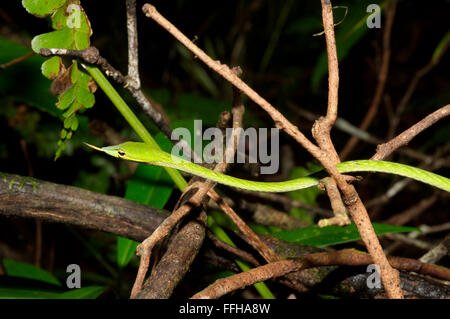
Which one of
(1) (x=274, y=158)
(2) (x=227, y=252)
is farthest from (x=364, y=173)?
(1) (x=274, y=158)

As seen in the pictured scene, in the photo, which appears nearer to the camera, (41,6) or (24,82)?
(41,6)

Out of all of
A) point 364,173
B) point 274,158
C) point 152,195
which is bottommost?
point 364,173

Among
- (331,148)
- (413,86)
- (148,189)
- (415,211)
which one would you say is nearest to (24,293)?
(148,189)

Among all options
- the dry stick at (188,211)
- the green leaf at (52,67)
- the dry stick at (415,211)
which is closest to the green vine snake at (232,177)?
the dry stick at (188,211)

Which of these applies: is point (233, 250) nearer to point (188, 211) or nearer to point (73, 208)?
point (188, 211)

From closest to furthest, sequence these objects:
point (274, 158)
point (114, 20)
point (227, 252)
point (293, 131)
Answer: point (293, 131) → point (227, 252) → point (274, 158) → point (114, 20)

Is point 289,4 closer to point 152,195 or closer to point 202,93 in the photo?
point 202,93
